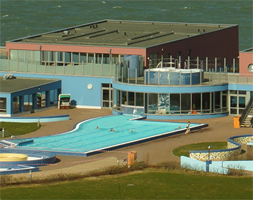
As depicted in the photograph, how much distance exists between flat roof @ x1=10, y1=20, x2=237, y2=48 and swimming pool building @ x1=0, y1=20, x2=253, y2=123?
0.31 ft

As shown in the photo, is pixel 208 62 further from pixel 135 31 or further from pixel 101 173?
pixel 101 173

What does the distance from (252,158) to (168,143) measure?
8066mm

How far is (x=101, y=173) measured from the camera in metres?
46.2

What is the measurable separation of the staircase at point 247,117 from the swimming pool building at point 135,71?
31cm

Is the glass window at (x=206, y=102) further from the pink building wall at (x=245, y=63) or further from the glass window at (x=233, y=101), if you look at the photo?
the pink building wall at (x=245, y=63)

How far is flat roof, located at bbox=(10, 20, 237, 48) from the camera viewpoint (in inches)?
3068

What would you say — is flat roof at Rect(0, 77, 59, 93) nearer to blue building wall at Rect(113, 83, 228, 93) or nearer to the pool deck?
the pool deck

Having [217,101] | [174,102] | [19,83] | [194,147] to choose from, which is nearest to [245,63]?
[217,101]

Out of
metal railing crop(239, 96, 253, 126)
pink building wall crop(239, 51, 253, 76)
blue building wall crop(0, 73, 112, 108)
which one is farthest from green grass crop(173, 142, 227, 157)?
pink building wall crop(239, 51, 253, 76)

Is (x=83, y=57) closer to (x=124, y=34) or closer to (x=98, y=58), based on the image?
(x=98, y=58)

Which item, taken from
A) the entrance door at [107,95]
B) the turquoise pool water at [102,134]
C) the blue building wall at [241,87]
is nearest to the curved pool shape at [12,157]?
the turquoise pool water at [102,134]

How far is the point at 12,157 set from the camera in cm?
5122

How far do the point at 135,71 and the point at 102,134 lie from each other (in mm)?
11128

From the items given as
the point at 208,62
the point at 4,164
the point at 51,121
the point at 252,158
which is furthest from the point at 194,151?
the point at 208,62
